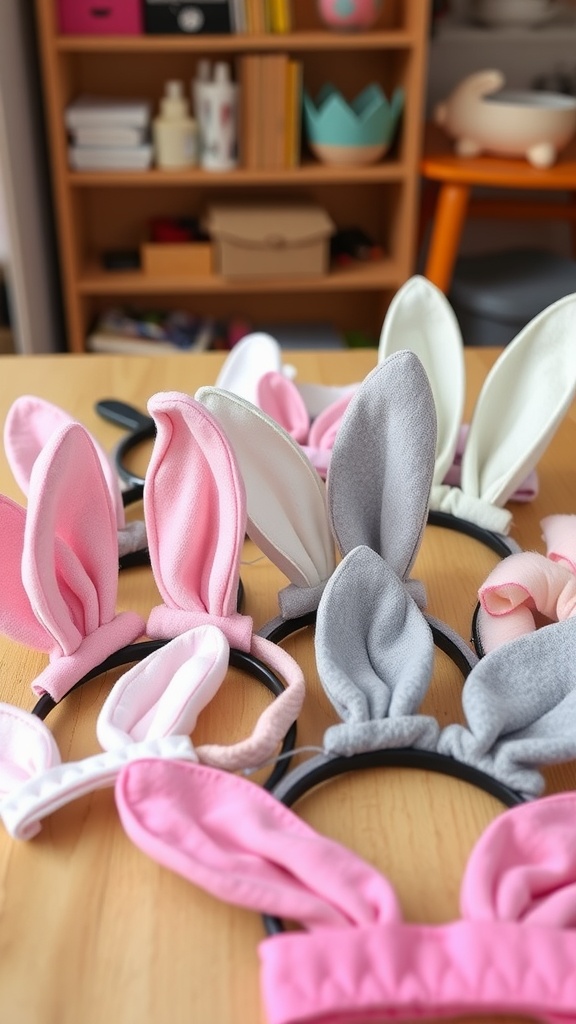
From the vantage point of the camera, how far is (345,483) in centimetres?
63

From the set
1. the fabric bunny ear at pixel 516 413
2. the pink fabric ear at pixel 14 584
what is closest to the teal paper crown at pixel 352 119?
the fabric bunny ear at pixel 516 413

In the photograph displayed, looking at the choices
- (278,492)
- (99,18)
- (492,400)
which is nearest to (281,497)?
(278,492)

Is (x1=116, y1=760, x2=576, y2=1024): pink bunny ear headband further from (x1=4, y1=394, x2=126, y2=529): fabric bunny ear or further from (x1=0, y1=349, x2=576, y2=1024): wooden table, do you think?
(x1=4, y1=394, x2=126, y2=529): fabric bunny ear

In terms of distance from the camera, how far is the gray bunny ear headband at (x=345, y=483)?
60cm

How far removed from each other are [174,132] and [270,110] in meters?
0.18

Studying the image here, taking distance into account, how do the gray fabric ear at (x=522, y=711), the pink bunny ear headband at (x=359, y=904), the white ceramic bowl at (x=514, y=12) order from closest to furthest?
the pink bunny ear headband at (x=359, y=904) < the gray fabric ear at (x=522, y=711) < the white ceramic bowl at (x=514, y=12)

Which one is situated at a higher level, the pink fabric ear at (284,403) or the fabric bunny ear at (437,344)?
the fabric bunny ear at (437,344)

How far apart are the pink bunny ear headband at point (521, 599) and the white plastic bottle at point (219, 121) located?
4.42 ft

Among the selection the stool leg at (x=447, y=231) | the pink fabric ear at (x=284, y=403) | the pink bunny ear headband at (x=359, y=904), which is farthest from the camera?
the stool leg at (x=447, y=231)

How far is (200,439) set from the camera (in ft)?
1.83

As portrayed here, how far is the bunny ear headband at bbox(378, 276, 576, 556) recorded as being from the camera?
0.72 meters

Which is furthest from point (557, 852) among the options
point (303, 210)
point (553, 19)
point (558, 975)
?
point (553, 19)

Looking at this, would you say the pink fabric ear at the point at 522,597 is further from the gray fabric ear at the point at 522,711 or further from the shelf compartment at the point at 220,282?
the shelf compartment at the point at 220,282

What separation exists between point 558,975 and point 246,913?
0.15 meters
